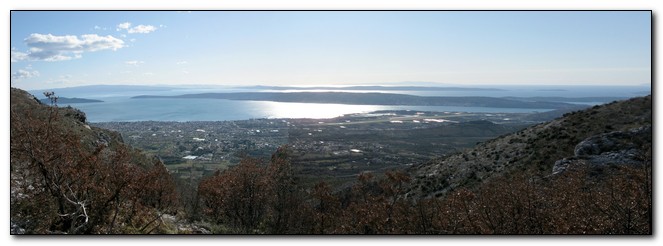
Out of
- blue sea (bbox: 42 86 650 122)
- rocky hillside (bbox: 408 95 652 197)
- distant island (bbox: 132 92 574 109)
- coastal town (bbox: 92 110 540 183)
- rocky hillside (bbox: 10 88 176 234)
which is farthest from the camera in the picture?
coastal town (bbox: 92 110 540 183)

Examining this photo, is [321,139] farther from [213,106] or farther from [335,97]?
[213,106]

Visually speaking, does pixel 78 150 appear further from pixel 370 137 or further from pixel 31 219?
pixel 370 137

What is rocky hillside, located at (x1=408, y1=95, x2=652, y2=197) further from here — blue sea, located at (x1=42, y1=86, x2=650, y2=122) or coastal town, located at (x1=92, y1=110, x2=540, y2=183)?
coastal town, located at (x1=92, y1=110, x2=540, y2=183)

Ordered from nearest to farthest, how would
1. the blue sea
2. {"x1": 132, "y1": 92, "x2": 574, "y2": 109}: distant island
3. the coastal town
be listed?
1. the blue sea
2. {"x1": 132, "y1": 92, "x2": 574, "y2": 109}: distant island
3. the coastal town

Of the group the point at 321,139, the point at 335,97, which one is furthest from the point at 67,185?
the point at 321,139

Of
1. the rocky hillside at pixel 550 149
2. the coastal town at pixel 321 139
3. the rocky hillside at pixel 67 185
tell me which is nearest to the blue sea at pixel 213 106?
the coastal town at pixel 321 139

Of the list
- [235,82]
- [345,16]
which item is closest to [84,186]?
[235,82]

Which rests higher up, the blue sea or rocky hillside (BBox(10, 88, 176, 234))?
the blue sea

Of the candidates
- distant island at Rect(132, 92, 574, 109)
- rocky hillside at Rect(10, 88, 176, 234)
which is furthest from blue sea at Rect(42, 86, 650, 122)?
rocky hillside at Rect(10, 88, 176, 234)
